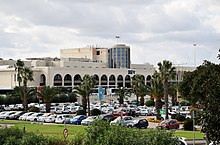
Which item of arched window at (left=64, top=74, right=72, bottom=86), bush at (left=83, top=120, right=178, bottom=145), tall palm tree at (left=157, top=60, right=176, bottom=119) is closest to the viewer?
bush at (left=83, top=120, right=178, bottom=145)

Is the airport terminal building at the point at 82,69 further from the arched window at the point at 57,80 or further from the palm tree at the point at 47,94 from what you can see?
the palm tree at the point at 47,94

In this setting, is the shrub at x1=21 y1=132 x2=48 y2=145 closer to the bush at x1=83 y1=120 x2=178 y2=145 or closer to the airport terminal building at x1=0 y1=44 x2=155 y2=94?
the bush at x1=83 y1=120 x2=178 y2=145

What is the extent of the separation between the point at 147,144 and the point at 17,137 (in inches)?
300

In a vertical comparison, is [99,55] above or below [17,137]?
above

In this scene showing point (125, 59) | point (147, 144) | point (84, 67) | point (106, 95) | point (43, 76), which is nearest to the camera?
point (147, 144)

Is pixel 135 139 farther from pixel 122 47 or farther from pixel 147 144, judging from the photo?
pixel 122 47

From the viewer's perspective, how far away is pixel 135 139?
19922mm

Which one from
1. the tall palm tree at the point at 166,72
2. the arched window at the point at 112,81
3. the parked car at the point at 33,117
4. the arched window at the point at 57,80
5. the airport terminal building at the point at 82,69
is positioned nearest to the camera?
the parked car at the point at 33,117

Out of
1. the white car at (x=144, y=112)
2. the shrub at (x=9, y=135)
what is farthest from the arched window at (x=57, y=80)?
the shrub at (x=9, y=135)

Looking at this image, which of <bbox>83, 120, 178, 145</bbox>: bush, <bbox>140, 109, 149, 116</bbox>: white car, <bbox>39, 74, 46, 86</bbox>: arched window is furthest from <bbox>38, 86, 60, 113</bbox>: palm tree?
<bbox>39, 74, 46, 86</bbox>: arched window

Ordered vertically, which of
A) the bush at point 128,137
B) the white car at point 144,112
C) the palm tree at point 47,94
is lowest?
the white car at point 144,112

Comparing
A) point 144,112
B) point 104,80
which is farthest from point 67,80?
point 144,112

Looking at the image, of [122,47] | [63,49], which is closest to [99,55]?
[122,47]

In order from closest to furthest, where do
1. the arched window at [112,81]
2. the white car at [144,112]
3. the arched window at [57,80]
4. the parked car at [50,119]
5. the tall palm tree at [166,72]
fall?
the parked car at [50,119], the tall palm tree at [166,72], the white car at [144,112], the arched window at [57,80], the arched window at [112,81]
